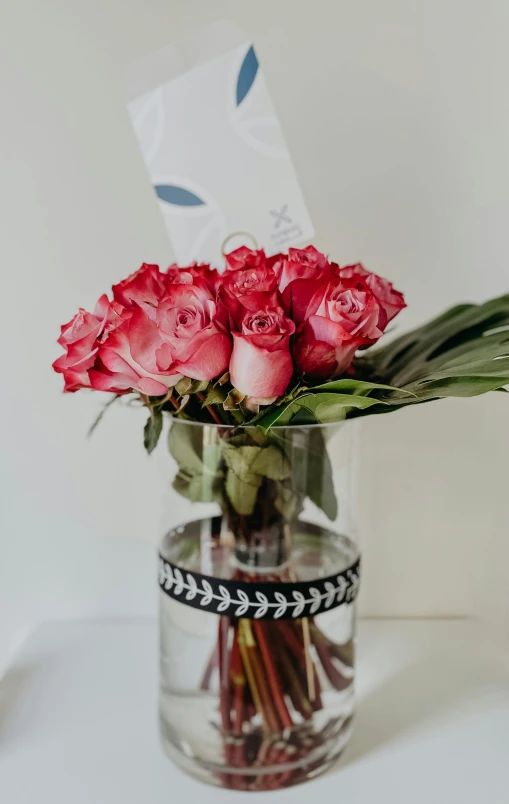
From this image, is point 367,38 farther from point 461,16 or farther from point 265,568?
point 265,568

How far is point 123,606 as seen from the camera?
3.06 feet

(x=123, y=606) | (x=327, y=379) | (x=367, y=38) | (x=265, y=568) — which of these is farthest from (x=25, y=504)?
(x=367, y=38)

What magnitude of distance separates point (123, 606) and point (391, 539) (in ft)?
1.23

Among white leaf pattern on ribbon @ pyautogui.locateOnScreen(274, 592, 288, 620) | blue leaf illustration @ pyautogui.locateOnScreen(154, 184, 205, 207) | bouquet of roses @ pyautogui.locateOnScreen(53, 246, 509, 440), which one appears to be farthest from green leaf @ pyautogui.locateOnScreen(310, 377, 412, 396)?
blue leaf illustration @ pyautogui.locateOnScreen(154, 184, 205, 207)

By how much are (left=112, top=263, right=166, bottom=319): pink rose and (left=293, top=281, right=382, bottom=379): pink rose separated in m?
0.12

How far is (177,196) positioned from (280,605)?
45 centimetres

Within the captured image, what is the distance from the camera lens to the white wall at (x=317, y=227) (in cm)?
81

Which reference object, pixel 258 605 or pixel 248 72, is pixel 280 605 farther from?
pixel 248 72

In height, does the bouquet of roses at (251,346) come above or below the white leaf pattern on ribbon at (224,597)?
above

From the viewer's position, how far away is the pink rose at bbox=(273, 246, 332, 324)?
53cm

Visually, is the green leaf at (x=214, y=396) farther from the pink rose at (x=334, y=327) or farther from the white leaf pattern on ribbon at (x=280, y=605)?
the white leaf pattern on ribbon at (x=280, y=605)

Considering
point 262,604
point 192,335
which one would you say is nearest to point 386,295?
point 192,335

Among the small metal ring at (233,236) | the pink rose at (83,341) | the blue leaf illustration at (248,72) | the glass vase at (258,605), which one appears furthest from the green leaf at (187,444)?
the blue leaf illustration at (248,72)

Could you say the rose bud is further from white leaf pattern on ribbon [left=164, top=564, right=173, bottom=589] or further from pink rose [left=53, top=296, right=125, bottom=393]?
white leaf pattern on ribbon [left=164, top=564, right=173, bottom=589]
